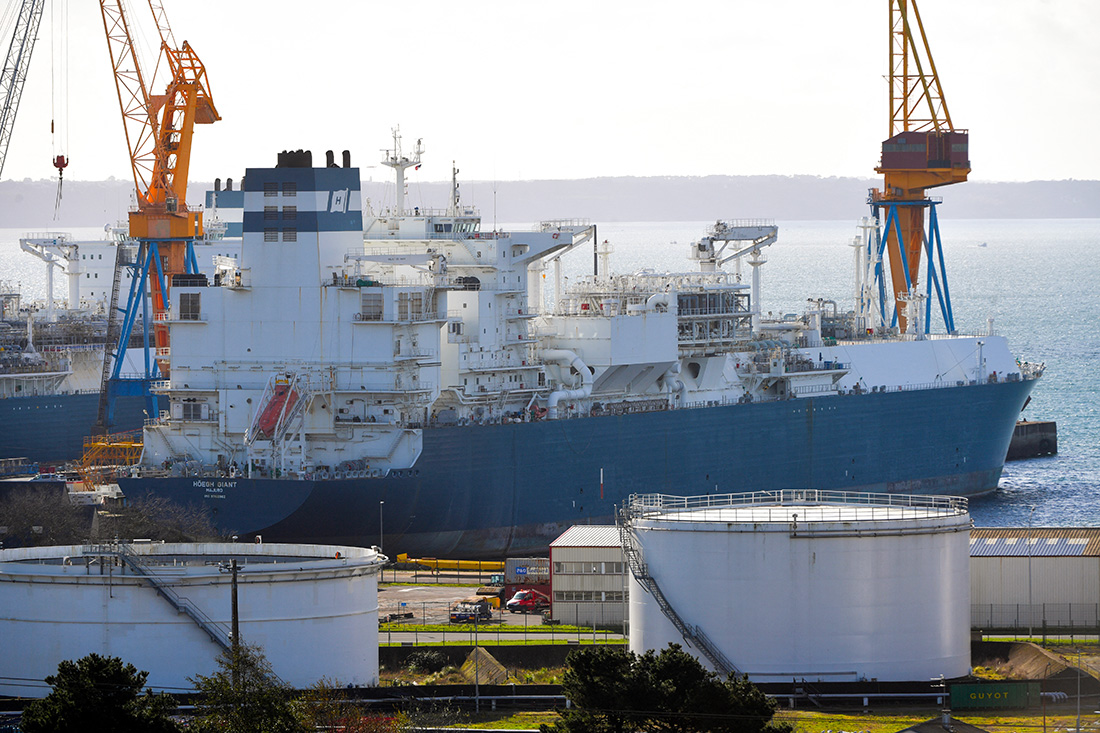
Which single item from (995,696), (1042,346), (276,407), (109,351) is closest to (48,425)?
(109,351)

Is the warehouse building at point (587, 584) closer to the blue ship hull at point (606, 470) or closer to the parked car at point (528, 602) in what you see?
the parked car at point (528, 602)

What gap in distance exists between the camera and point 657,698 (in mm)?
25594

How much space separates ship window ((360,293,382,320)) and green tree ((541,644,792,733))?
1950 cm

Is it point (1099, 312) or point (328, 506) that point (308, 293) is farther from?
point (1099, 312)

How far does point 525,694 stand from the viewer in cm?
2972

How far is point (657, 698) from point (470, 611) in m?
11.5

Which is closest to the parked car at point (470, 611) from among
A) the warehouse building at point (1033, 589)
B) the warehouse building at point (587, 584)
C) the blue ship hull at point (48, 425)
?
the warehouse building at point (587, 584)

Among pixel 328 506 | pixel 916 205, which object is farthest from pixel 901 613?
pixel 916 205

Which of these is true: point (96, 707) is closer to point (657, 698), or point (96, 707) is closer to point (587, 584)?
point (657, 698)

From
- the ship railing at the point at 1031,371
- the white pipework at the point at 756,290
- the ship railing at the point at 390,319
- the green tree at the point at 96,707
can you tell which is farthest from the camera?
the ship railing at the point at 1031,371

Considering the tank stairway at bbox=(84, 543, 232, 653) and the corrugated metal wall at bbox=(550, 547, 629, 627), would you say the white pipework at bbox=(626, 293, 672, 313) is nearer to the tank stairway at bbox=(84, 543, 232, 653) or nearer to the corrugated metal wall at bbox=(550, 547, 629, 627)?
the corrugated metal wall at bbox=(550, 547, 629, 627)

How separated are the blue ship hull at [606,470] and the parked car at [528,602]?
690 centimetres

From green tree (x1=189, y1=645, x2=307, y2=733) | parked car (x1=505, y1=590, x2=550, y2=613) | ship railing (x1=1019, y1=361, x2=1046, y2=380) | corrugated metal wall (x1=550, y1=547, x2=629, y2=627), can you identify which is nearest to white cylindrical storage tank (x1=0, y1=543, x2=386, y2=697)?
green tree (x1=189, y1=645, x2=307, y2=733)

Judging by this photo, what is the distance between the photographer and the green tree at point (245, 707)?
23891 mm
